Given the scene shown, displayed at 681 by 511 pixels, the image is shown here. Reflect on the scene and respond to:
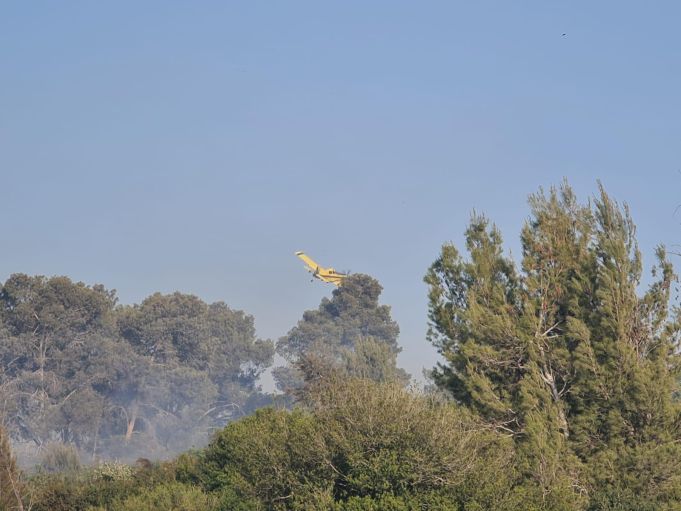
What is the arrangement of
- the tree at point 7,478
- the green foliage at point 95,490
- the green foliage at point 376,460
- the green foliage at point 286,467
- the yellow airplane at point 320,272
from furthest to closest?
the yellow airplane at point 320,272 < the green foliage at point 95,490 < the tree at point 7,478 < the green foliage at point 286,467 < the green foliage at point 376,460

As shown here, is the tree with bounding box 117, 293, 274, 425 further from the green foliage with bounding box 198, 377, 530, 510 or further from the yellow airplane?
the green foliage with bounding box 198, 377, 530, 510

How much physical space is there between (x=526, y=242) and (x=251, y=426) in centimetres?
1660

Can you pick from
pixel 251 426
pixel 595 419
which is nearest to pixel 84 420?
pixel 251 426

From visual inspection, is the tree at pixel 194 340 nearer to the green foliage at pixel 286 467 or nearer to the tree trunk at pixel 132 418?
the tree trunk at pixel 132 418

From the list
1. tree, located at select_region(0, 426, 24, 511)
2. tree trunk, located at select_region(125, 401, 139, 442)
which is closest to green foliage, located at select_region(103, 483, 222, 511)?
tree, located at select_region(0, 426, 24, 511)

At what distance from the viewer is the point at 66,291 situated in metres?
167

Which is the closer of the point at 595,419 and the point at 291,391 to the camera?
the point at 595,419

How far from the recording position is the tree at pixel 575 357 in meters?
47.6

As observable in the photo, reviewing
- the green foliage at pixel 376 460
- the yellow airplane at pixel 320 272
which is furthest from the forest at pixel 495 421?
A: the yellow airplane at pixel 320 272

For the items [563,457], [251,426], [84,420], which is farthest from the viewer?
[84,420]

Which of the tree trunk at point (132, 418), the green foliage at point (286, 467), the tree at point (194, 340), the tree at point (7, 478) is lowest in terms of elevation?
the tree at point (7, 478)

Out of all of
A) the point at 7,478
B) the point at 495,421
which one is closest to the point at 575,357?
the point at 495,421

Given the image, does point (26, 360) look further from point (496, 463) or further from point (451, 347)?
point (496, 463)

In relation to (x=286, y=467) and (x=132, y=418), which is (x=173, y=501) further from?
(x=132, y=418)
